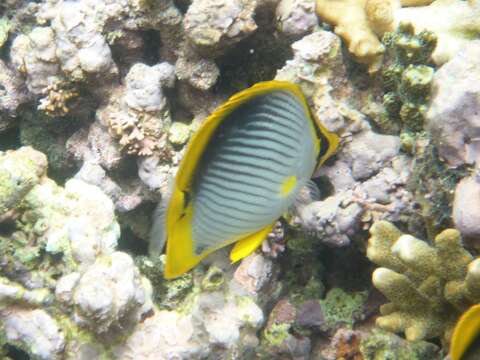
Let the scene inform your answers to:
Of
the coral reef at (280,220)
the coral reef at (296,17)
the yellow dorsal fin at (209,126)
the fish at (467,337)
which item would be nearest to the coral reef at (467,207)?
the coral reef at (280,220)

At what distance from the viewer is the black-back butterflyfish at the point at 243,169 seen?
1461 millimetres

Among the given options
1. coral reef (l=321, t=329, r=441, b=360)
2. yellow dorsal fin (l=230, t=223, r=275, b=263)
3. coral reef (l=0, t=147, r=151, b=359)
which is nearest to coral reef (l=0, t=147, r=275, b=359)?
coral reef (l=0, t=147, r=151, b=359)

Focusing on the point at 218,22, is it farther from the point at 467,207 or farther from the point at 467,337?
the point at 467,337

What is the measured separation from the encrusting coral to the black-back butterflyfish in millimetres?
944

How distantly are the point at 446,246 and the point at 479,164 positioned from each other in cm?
39

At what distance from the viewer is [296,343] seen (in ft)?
8.65

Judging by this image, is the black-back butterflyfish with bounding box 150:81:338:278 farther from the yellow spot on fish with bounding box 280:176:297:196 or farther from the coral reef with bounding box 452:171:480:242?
the coral reef with bounding box 452:171:480:242

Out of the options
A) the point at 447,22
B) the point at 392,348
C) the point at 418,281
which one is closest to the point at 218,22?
the point at 447,22

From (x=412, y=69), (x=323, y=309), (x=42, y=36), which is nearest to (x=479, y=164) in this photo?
(x=412, y=69)

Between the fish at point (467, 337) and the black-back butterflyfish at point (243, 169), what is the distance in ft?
2.19

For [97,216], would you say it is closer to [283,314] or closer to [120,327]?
[120,327]

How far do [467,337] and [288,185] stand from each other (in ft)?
2.48

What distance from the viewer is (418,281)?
239cm

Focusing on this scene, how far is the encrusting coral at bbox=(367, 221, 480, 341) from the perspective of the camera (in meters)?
2.24
